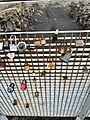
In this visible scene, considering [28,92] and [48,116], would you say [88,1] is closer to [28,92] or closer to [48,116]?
[28,92]

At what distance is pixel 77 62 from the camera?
5184 mm

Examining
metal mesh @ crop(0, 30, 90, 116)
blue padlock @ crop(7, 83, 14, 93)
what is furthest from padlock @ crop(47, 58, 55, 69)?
blue padlock @ crop(7, 83, 14, 93)

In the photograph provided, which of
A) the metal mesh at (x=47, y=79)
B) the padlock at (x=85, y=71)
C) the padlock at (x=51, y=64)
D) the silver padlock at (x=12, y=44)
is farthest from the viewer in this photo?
the padlock at (x=85, y=71)

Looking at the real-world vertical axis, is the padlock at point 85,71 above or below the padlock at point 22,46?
below

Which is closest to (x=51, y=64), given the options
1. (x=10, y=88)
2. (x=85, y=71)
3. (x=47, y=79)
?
(x=85, y=71)

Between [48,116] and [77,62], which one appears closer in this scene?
[77,62]

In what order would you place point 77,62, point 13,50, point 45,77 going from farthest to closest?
point 45,77 → point 77,62 → point 13,50

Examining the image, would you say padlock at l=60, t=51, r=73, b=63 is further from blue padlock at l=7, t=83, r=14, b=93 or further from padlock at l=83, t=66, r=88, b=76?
blue padlock at l=7, t=83, r=14, b=93

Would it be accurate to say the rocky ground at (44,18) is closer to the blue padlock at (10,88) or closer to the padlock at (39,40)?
the padlock at (39,40)

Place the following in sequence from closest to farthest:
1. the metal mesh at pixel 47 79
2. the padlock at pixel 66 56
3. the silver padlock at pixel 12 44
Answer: the silver padlock at pixel 12 44 < the metal mesh at pixel 47 79 < the padlock at pixel 66 56

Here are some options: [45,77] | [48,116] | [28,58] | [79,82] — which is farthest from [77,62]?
[48,116]

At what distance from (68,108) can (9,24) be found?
6677 mm

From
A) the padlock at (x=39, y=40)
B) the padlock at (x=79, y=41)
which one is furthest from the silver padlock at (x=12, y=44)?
the padlock at (x=79, y=41)

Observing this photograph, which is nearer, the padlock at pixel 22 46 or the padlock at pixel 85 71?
the padlock at pixel 22 46
